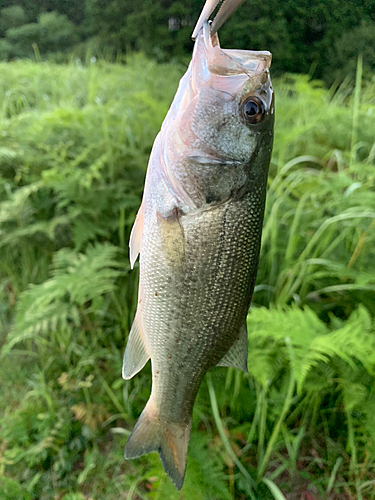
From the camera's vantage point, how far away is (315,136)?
227 centimetres

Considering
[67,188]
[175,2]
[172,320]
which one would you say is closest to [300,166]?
[175,2]

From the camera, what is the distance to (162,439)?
878 mm

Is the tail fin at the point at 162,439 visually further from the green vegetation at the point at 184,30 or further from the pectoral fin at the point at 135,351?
the green vegetation at the point at 184,30

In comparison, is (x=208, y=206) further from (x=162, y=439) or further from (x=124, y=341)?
(x=124, y=341)

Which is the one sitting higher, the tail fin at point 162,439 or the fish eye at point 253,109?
the fish eye at point 253,109

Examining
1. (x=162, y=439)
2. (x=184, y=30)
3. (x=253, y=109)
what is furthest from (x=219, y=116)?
(x=184, y=30)

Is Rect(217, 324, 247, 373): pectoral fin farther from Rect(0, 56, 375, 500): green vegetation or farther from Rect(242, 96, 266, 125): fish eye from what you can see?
Rect(242, 96, 266, 125): fish eye

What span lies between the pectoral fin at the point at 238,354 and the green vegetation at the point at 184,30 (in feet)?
5.36

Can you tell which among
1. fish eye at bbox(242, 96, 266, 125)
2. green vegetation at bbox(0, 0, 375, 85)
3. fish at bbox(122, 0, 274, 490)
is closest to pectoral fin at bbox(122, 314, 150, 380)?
fish at bbox(122, 0, 274, 490)

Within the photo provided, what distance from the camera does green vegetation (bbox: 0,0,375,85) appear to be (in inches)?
64.8

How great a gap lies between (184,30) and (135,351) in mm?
1946

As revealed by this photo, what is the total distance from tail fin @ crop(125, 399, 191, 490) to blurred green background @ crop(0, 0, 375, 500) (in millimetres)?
280

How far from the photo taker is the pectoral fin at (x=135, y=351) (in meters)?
0.85

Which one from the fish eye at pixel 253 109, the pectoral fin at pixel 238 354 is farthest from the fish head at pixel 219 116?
the pectoral fin at pixel 238 354
